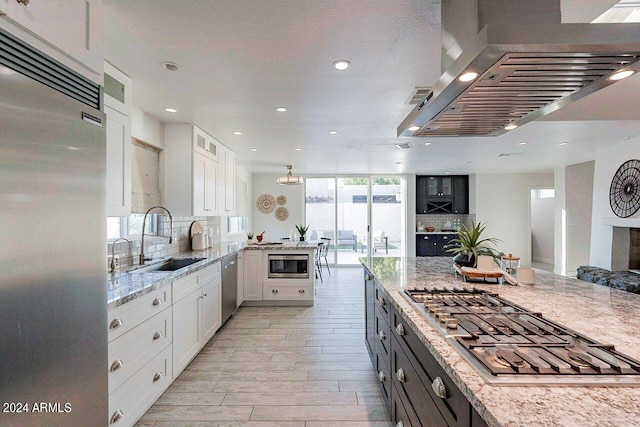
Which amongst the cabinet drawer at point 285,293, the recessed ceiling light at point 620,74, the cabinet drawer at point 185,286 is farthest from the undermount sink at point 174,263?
the recessed ceiling light at point 620,74

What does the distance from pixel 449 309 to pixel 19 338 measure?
1.63 metres

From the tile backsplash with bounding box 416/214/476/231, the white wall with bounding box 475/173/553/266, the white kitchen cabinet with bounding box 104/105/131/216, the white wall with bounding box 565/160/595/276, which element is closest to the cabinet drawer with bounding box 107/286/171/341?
the white kitchen cabinet with bounding box 104/105/131/216

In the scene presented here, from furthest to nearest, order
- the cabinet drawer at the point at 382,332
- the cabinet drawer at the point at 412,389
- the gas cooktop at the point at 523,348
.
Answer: the cabinet drawer at the point at 382,332 → the cabinet drawer at the point at 412,389 → the gas cooktop at the point at 523,348

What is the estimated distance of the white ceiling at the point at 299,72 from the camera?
5.16 ft

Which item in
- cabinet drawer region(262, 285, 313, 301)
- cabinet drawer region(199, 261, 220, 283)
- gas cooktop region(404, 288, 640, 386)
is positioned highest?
gas cooktop region(404, 288, 640, 386)

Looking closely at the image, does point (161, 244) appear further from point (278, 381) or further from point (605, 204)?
point (605, 204)

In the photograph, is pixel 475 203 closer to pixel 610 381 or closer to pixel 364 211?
pixel 364 211

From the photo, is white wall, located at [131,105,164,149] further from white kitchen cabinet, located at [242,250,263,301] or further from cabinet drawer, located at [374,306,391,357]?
cabinet drawer, located at [374,306,391,357]

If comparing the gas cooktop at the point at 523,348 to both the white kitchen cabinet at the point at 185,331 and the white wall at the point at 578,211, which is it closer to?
the white kitchen cabinet at the point at 185,331

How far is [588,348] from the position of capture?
1.02m

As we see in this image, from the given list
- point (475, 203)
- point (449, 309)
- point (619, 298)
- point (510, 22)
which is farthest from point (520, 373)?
point (475, 203)

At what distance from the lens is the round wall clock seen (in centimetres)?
442

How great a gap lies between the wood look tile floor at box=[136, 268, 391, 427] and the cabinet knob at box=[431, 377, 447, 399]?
1.18 metres

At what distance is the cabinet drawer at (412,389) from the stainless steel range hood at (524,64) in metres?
1.23
